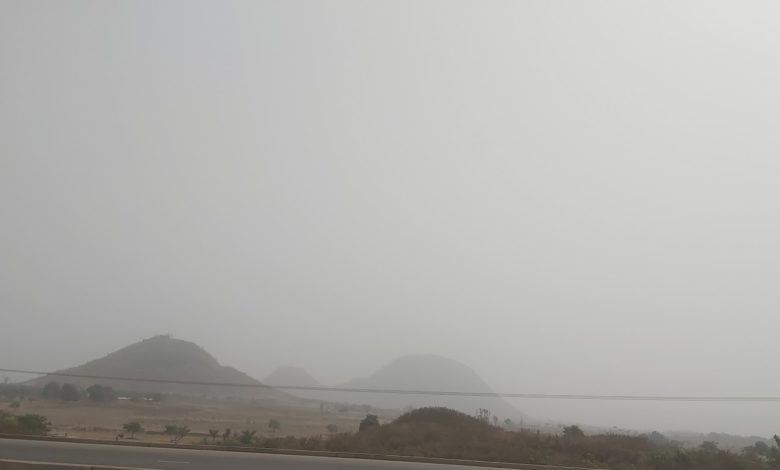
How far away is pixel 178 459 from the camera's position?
67.2 feet

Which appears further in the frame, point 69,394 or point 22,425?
point 69,394

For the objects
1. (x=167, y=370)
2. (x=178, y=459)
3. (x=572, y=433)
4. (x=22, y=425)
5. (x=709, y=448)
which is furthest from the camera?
(x=167, y=370)

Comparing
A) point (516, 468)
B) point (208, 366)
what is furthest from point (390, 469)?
point (208, 366)

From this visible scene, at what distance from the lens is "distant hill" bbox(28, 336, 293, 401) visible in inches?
5207

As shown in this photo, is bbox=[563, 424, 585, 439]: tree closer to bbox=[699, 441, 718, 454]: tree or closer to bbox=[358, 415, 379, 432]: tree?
bbox=[699, 441, 718, 454]: tree

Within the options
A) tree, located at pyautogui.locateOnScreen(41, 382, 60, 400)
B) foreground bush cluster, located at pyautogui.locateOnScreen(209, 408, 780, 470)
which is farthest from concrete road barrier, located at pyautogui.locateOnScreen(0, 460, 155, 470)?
tree, located at pyautogui.locateOnScreen(41, 382, 60, 400)

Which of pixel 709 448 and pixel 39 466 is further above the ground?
pixel 39 466

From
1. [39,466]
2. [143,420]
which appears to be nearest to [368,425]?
[39,466]

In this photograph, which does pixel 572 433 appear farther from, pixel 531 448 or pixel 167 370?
pixel 167 370

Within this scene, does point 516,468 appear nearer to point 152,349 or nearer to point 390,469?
point 390,469

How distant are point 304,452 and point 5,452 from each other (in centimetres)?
1129

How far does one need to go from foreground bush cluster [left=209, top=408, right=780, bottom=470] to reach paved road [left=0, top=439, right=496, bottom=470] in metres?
5.30

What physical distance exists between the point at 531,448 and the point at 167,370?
135 meters

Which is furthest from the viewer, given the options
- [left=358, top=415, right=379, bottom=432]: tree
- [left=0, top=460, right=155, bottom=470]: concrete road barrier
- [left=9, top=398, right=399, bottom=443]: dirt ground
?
[left=9, top=398, right=399, bottom=443]: dirt ground
